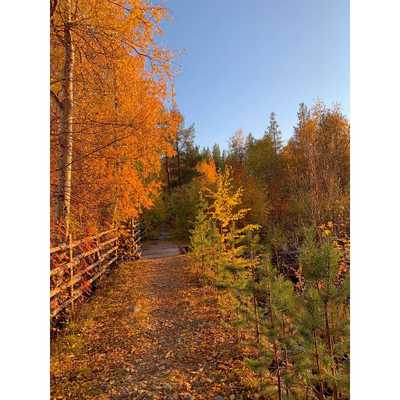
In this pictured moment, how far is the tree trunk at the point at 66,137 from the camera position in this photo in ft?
5.74

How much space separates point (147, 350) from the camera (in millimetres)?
2037

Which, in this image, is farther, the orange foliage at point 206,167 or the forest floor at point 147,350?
the orange foliage at point 206,167

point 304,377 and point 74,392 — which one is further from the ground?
point 304,377

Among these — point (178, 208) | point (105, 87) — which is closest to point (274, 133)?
point (105, 87)

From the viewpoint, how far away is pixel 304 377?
1335 millimetres

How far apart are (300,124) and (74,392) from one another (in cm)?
229

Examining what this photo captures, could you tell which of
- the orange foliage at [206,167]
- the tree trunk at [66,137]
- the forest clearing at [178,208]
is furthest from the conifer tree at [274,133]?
the tree trunk at [66,137]

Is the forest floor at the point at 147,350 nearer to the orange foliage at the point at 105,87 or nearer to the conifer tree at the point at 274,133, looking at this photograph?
the orange foliage at the point at 105,87

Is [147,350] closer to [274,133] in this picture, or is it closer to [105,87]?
[274,133]

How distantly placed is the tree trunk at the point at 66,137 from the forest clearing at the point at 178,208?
1cm

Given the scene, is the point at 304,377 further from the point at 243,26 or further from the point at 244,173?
the point at 244,173

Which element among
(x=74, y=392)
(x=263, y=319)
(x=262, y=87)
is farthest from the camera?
(x=262, y=87)

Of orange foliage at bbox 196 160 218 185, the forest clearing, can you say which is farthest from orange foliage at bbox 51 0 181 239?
orange foliage at bbox 196 160 218 185
